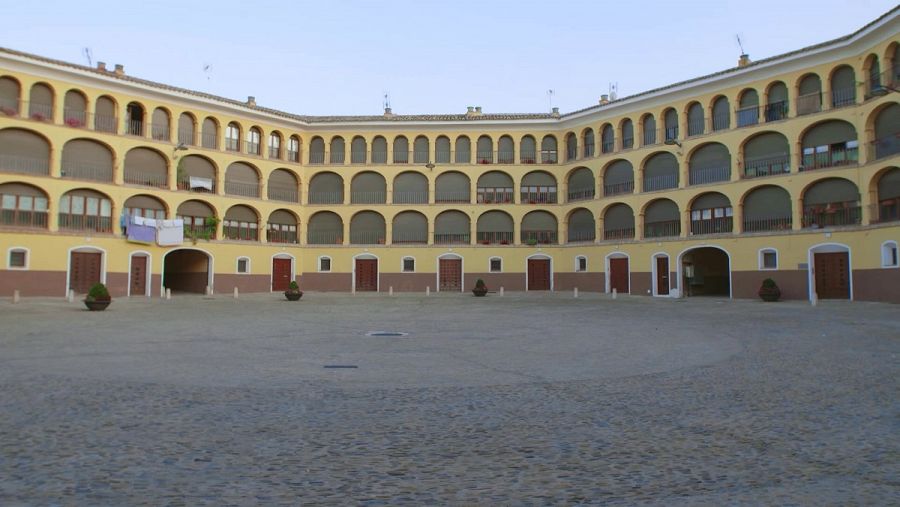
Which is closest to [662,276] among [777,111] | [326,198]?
[777,111]

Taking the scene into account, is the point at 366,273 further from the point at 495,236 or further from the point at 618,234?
the point at 618,234

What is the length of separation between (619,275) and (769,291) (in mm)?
12248

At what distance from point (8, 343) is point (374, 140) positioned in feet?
134

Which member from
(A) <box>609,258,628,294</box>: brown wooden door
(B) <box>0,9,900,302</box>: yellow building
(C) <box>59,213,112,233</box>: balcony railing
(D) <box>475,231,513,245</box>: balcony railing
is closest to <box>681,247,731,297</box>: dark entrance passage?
(B) <box>0,9,900,302</box>: yellow building

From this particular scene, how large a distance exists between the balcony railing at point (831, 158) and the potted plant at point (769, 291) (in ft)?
24.8

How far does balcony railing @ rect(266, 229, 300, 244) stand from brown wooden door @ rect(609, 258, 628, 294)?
1029 inches

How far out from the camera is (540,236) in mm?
51344

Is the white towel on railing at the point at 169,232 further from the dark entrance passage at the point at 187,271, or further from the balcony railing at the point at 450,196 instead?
the balcony railing at the point at 450,196

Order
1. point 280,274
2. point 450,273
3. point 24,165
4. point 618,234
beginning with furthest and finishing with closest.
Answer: point 450,273, point 280,274, point 618,234, point 24,165

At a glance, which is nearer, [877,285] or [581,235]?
[877,285]

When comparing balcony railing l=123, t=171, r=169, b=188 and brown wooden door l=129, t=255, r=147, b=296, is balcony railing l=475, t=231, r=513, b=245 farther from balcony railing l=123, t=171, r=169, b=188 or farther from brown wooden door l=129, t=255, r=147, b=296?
brown wooden door l=129, t=255, r=147, b=296

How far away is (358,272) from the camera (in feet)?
169

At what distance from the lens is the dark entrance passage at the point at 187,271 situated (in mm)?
45781

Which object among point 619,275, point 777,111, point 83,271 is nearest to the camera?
point 777,111
